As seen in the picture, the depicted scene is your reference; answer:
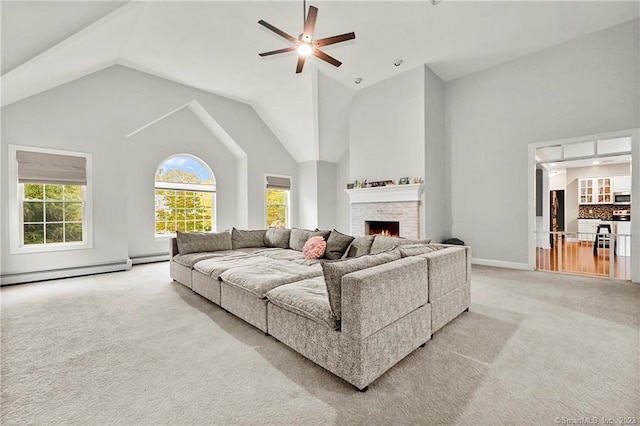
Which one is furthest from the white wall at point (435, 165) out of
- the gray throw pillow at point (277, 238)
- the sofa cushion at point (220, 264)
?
the sofa cushion at point (220, 264)

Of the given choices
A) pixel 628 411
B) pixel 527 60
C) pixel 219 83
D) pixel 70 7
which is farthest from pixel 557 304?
pixel 219 83

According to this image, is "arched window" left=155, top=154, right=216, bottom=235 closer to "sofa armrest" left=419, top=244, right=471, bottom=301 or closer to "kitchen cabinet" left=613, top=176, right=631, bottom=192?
"sofa armrest" left=419, top=244, right=471, bottom=301

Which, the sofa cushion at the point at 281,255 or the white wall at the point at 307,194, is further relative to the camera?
the white wall at the point at 307,194

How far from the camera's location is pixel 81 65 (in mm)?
4254

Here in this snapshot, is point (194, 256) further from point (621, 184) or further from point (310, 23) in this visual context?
point (621, 184)

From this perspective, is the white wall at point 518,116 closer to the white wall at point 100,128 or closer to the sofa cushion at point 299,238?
the sofa cushion at point 299,238

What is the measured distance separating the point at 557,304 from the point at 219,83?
6735mm

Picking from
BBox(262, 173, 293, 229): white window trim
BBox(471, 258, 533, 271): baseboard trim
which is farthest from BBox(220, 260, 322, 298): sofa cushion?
BBox(262, 173, 293, 229): white window trim

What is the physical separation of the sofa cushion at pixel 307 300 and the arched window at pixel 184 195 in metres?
4.93

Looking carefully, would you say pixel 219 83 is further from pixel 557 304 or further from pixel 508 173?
pixel 557 304

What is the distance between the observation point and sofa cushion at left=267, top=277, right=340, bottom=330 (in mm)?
1897

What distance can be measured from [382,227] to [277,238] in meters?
2.35

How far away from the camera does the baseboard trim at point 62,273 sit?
4.23 m

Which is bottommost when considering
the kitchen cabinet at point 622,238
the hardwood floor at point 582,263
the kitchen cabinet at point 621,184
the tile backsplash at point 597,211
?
the hardwood floor at point 582,263
